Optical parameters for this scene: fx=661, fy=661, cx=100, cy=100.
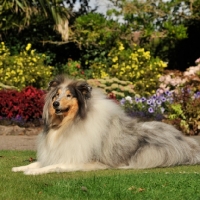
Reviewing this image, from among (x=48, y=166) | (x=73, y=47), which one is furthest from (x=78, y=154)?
(x=73, y=47)

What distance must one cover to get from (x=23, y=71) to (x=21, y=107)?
136 inches

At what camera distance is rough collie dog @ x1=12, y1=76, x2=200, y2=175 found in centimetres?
966

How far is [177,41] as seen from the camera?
77.9ft

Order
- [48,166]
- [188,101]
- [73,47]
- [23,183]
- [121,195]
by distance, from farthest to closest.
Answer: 1. [73,47]
2. [188,101]
3. [48,166]
4. [23,183]
5. [121,195]

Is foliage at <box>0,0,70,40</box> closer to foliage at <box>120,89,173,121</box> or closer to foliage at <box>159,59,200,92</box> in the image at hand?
foliage at <box>159,59,200,92</box>

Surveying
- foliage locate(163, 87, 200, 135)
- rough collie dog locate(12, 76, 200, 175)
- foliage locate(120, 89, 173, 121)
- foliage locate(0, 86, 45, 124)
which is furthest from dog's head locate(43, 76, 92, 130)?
foliage locate(0, 86, 45, 124)

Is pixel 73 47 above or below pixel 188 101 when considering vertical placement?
above

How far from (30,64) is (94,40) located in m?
3.43

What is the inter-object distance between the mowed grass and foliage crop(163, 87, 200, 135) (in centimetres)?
675

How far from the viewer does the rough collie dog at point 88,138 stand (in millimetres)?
9664

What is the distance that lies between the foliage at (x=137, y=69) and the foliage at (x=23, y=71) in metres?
2.14

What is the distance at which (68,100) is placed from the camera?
9.62m

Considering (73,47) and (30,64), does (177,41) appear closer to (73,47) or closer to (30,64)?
(73,47)

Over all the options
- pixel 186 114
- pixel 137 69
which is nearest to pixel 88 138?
pixel 186 114
